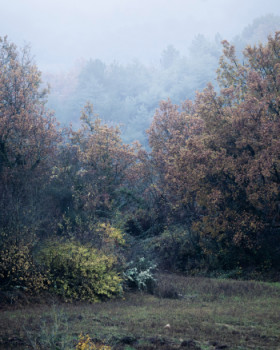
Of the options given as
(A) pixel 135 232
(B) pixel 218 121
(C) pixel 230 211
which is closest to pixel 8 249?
(C) pixel 230 211

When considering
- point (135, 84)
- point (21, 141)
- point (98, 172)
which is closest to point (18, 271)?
point (21, 141)

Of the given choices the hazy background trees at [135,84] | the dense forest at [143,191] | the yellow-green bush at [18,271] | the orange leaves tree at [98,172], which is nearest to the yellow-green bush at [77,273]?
the dense forest at [143,191]

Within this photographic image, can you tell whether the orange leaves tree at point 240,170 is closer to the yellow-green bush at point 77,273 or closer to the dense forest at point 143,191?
the dense forest at point 143,191

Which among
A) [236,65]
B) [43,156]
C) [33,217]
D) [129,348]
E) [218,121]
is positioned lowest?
[129,348]

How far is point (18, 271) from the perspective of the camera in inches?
437

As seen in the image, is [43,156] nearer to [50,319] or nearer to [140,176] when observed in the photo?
[140,176]

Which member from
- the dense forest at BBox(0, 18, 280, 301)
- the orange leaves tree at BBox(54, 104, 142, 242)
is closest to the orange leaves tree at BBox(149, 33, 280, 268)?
the dense forest at BBox(0, 18, 280, 301)

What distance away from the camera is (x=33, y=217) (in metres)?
13.1

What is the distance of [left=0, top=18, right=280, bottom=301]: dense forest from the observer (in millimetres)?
12164

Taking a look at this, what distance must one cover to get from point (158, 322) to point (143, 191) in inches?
830

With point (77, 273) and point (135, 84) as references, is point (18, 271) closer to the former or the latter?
point (77, 273)

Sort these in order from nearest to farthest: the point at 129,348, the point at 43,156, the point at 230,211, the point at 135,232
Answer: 1. the point at 129,348
2. the point at 230,211
3. the point at 43,156
4. the point at 135,232

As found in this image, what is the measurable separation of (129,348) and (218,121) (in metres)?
14.6

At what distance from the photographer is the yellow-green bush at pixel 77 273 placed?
11758 mm
